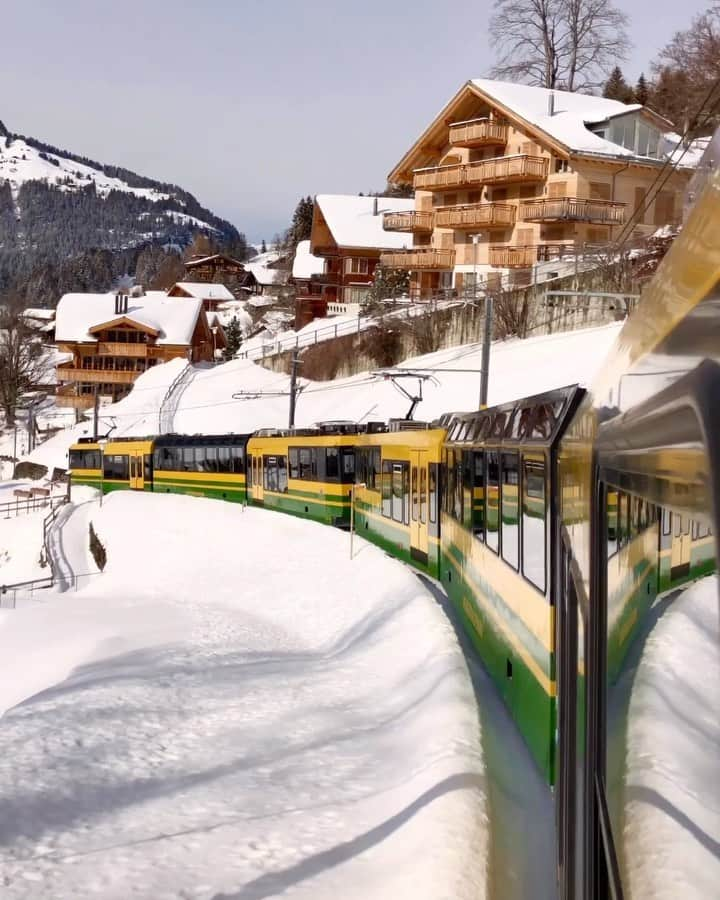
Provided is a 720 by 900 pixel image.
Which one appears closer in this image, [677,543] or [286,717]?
[677,543]

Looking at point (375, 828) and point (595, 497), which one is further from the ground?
point (595, 497)

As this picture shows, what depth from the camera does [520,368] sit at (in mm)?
35594

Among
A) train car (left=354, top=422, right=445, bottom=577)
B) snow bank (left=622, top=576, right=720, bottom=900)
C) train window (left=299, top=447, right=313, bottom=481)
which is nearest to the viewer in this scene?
snow bank (left=622, top=576, right=720, bottom=900)

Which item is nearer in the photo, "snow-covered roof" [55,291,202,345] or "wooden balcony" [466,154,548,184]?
"wooden balcony" [466,154,548,184]

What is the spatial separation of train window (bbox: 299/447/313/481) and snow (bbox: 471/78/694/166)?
2325 centimetres

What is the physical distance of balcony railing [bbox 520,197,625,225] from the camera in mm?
42531

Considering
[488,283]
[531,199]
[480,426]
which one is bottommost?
[480,426]

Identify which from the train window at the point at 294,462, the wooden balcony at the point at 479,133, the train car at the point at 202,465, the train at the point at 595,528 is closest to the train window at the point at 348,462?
the train window at the point at 294,462

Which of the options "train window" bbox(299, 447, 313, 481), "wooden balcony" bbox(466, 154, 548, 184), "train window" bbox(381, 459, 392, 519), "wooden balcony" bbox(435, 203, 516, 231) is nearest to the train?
"train window" bbox(381, 459, 392, 519)

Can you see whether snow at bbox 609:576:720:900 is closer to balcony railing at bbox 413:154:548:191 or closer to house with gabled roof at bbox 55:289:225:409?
balcony railing at bbox 413:154:548:191

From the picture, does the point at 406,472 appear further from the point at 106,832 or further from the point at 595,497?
the point at 595,497

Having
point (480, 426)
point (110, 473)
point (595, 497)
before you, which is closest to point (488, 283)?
point (110, 473)

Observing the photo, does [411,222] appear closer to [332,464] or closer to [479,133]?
[479,133]

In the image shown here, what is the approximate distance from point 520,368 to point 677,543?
34320 mm
